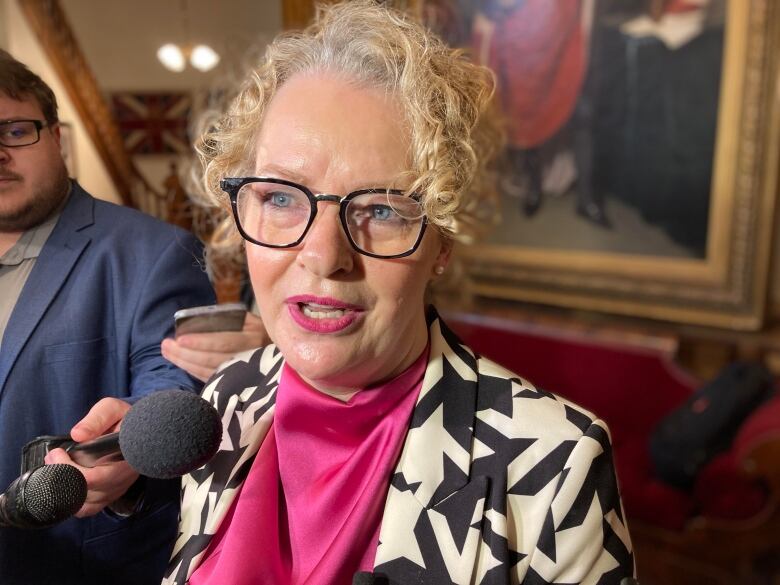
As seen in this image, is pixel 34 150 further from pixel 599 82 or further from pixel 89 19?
pixel 599 82

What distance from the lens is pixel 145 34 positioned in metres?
0.85

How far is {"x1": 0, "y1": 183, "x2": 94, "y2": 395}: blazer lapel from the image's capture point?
688 millimetres

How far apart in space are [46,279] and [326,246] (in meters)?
0.27

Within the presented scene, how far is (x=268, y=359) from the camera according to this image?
1060mm

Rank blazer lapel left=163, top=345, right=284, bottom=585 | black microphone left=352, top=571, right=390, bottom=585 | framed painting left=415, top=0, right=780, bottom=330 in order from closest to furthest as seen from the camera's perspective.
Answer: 1. black microphone left=352, top=571, right=390, bottom=585
2. blazer lapel left=163, top=345, right=284, bottom=585
3. framed painting left=415, top=0, right=780, bottom=330

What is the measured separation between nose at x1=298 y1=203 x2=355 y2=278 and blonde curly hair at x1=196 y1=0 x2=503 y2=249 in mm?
92

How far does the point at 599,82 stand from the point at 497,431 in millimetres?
2902

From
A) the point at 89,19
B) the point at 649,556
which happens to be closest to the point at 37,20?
the point at 89,19

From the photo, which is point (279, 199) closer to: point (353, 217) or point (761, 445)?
point (353, 217)

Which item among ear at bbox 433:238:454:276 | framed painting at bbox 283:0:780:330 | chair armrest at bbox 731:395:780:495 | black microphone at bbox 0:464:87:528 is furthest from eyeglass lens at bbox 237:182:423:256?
framed painting at bbox 283:0:780:330

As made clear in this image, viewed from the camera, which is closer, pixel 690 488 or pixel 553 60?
pixel 690 488

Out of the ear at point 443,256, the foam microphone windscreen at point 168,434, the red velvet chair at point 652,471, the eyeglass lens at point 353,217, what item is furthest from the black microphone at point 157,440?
the red velvet chair at point 652,471

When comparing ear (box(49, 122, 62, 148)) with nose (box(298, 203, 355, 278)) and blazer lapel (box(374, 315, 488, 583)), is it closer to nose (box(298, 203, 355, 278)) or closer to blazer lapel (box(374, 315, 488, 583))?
nose (box(298, 203, 355, 278))

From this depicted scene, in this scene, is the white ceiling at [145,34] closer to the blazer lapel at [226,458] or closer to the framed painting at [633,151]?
the blazer lapel at [226,458]
